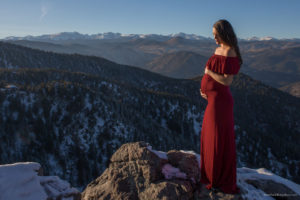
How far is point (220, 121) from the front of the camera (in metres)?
5.15

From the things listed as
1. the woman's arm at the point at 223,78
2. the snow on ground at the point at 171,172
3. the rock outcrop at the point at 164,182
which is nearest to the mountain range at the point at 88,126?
the rock outcrop at the point at 164,182

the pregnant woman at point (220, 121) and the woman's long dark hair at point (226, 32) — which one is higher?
the woman's long dark hair at point (226, 32)

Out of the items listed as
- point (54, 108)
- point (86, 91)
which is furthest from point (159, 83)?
point (54, 108)

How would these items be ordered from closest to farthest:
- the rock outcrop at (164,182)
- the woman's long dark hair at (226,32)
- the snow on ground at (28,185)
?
the snow on ground at (28,185) < the woman's long dark hair at (226,32) < the rock outcrop at (164,182)

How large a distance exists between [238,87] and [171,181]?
104456mm

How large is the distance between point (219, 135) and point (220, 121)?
0.34m

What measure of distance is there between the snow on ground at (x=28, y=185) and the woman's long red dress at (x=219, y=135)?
11.3 ft

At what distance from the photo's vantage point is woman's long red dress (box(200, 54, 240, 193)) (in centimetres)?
514

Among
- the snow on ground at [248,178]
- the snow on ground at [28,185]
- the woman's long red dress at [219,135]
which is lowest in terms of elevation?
the snow on ground at [248,178]

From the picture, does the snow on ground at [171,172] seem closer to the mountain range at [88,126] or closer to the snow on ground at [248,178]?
the snow on ground at [248,178]

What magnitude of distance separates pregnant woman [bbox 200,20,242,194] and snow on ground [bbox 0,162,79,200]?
11.3 feet

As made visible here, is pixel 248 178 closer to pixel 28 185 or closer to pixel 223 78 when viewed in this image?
pixel 223 78

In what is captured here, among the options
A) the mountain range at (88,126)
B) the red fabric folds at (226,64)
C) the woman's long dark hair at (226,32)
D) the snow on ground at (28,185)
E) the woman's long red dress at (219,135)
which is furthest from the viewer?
the mountain range at (88,126)

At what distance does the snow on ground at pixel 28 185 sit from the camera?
4332mm
